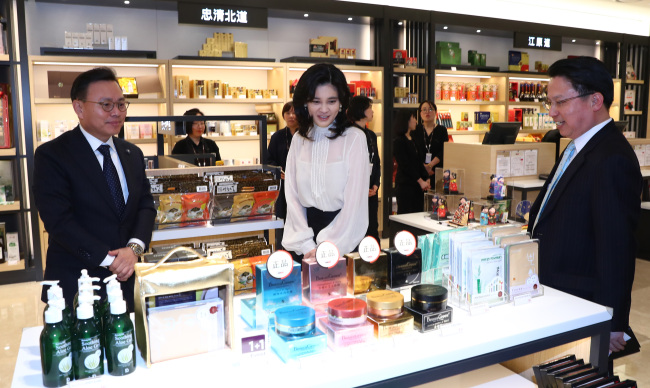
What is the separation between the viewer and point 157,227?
2.81m

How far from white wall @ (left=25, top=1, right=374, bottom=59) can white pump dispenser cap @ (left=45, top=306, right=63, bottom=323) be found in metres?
5.60

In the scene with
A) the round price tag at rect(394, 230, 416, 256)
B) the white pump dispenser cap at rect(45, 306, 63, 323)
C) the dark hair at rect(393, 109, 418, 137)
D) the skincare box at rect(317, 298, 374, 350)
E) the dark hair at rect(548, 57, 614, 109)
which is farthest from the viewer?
the dark hair at rect(393, 109, 418, 137)

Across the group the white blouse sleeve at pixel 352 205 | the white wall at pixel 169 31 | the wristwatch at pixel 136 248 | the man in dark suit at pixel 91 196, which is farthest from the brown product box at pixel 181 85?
the white blouse sleeve at pixel 352 205

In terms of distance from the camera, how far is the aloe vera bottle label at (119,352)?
1298 mm

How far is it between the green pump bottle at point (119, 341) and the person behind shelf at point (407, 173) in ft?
15.4

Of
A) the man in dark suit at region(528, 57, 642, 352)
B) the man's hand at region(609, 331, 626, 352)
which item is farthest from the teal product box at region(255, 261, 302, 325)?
the man's hand at region(609, 331, 626, 352)

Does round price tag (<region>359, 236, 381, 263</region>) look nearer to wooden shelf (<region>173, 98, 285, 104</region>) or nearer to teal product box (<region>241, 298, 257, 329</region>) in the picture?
teal product box (<region>241, 298, 257, 329</region>)

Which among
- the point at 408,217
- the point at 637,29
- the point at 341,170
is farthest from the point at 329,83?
the point at 637,29

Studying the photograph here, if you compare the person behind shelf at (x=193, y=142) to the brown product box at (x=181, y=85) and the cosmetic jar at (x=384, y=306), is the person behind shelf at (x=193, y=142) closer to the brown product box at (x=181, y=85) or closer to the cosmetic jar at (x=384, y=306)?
the brown product box at (x=181, y=85)

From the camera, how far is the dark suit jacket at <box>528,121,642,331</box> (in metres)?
1.84

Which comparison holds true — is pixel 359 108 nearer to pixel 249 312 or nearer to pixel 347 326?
pixel 249 312

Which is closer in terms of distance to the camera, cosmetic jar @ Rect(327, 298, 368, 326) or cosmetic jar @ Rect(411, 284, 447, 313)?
cosmetic jar @ Rect(327, 298, 368, 326)

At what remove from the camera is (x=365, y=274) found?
1794mm

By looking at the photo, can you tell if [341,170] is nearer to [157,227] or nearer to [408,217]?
[157,227]
